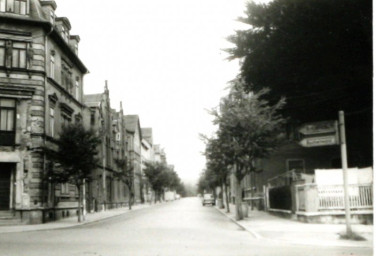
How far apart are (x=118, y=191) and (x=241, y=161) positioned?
33836 mm

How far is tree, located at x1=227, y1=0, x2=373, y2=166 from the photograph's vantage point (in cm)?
1692

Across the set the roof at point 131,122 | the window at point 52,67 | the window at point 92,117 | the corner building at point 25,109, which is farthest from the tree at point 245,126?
the roof at point 131,122

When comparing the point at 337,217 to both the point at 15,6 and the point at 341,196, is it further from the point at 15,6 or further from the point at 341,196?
the point at 15,6

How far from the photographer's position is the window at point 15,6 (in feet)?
92.6

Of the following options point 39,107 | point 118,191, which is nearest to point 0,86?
point 39,107

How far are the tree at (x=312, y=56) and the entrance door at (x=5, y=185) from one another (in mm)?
13802

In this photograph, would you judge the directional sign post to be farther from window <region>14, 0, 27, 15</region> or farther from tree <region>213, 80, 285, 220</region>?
window <region>14, 0, 27, 15</region>

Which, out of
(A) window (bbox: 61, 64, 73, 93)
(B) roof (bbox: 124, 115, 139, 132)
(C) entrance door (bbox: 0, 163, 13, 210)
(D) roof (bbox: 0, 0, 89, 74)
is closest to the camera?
(C) entrance door (bbox: 0, 163, 13, 210)

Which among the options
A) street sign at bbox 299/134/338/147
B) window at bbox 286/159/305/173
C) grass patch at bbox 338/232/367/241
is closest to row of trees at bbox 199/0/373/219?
street sign at bbox 299/134/338/147

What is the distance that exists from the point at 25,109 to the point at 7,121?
3.82ft

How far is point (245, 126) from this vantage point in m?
26.6

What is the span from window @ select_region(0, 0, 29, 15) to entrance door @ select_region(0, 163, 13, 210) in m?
8.67

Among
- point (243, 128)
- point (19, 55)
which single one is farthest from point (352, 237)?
point (19, 55)

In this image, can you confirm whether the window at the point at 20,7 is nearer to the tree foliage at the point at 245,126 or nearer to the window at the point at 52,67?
the window at the point at 52,67
